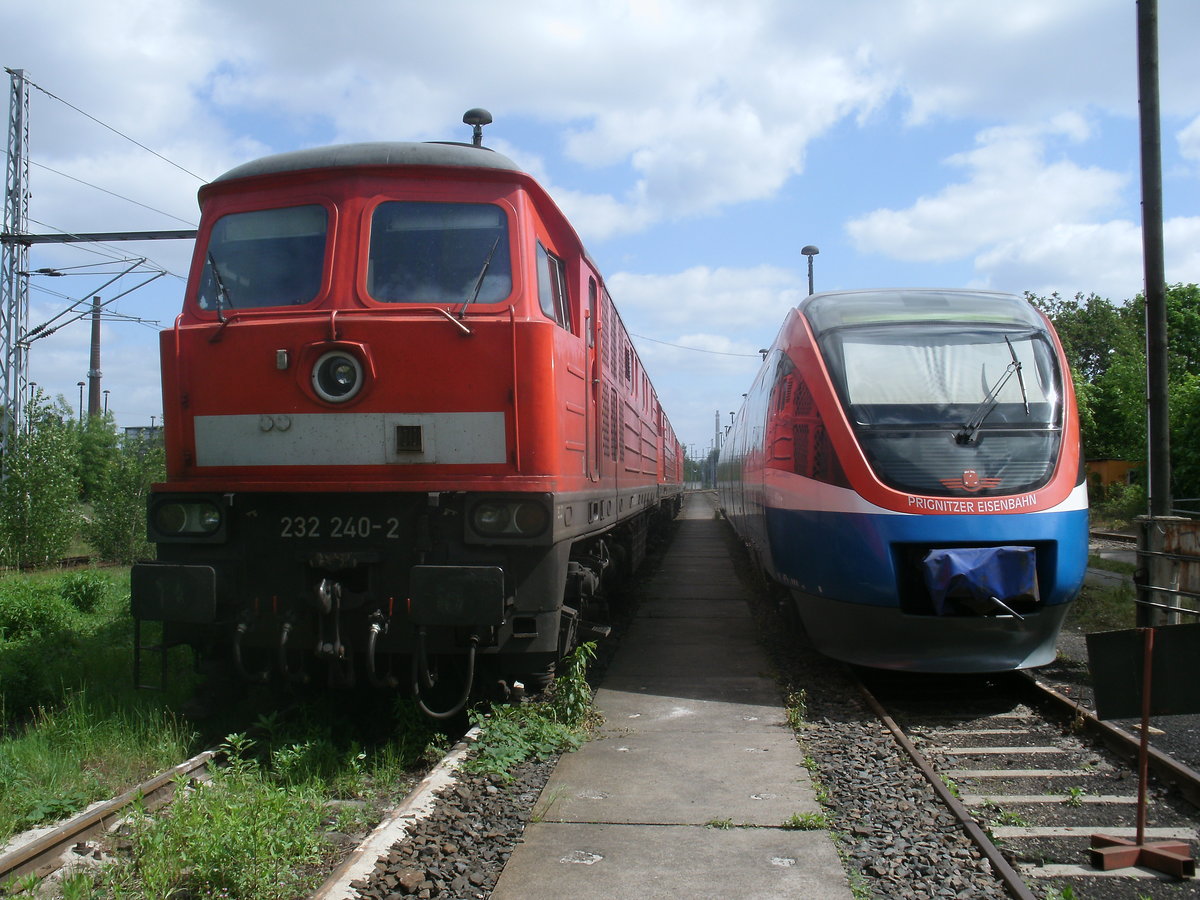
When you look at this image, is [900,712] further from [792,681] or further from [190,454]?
[190,454]

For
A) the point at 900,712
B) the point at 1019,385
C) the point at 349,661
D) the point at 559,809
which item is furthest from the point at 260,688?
the point at 1019,385

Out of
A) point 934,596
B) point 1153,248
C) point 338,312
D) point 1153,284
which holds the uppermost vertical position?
point 1153,248

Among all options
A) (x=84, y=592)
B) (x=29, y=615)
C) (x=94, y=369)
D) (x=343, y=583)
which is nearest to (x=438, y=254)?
(x=343, y=583)

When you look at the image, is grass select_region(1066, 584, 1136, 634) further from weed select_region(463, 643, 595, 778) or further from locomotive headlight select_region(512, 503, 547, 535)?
locomotive headlight select_region(512, 503, 547, 535)

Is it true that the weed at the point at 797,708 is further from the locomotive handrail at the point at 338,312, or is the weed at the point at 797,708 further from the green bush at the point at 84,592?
the green bush at the point at 84,592

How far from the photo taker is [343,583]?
5.32 meters

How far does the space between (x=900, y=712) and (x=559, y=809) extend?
2891 mm

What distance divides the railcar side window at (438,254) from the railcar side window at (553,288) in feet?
1.08

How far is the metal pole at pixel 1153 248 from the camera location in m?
8.27

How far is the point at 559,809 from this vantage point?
4.52 meters

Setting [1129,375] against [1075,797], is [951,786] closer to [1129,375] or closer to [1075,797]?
[1075,797]

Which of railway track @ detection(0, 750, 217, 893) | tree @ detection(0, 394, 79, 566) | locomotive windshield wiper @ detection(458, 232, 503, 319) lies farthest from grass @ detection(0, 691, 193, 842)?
tree @ detection(0, 394, 79, 566)

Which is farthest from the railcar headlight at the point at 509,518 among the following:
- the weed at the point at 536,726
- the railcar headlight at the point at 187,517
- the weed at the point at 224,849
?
the weed at the point at 224,849

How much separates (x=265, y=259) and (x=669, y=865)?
3.98 metres
